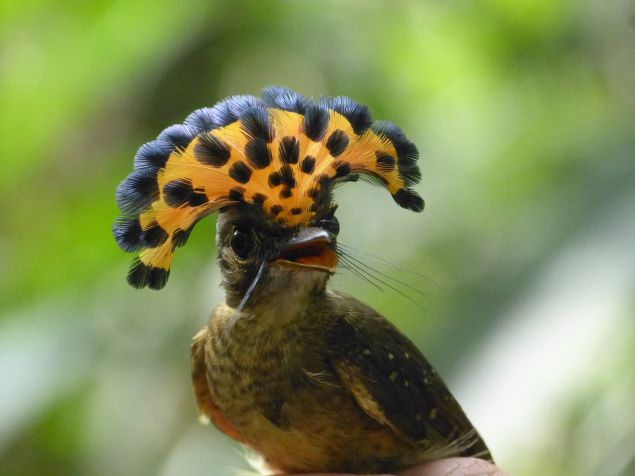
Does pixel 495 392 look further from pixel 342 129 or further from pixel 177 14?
pixel 177 14

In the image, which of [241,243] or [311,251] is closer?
[311,251]

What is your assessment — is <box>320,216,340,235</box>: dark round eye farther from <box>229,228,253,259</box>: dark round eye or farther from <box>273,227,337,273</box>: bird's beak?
<box>229,228,253,259</box>: dark round eye

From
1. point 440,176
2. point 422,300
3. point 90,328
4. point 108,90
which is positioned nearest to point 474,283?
point 422,300

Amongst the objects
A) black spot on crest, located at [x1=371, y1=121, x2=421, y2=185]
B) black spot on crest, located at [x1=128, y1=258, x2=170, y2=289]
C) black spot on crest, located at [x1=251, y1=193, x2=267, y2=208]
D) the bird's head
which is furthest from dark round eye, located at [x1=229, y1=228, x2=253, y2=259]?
black spot on crest, located at [x1=371, y1=121, x2=421, y2=185]

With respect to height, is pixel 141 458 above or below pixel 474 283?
below

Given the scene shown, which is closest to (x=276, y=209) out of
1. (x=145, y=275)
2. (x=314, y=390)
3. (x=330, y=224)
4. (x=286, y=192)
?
(x=286, y=192)

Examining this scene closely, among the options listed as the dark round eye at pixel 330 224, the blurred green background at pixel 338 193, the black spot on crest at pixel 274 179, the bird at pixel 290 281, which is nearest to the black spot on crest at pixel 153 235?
the bird at pixel 290 281

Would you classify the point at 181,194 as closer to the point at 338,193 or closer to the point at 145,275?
the point at 145,275
